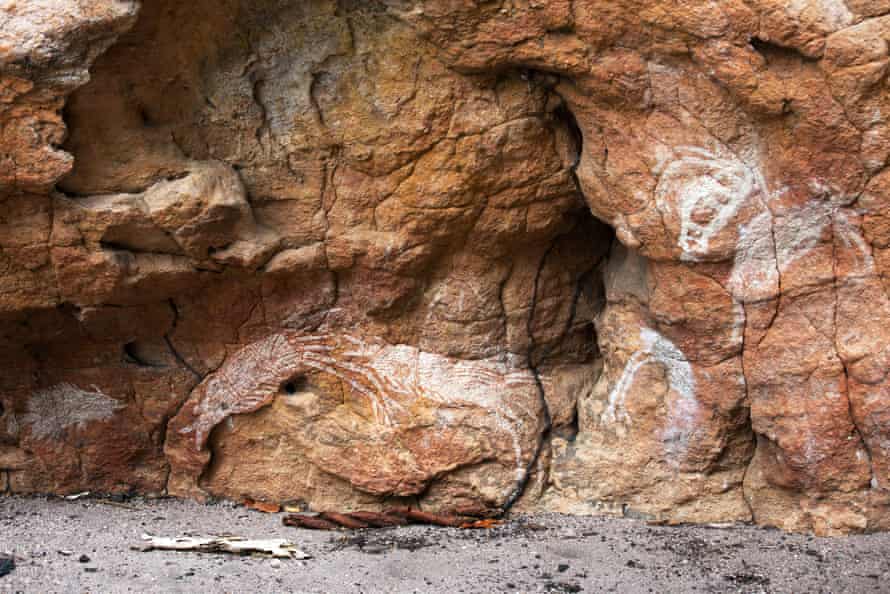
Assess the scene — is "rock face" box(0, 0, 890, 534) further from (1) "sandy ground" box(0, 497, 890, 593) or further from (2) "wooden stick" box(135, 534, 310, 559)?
(2) "wooden stick" box(135, 534, 310, 559)

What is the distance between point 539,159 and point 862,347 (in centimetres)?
137

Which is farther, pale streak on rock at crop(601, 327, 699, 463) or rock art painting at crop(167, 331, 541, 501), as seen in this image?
rock art painting at crop(167, 331, 541, 501)

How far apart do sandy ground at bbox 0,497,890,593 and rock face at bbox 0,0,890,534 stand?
225 mm

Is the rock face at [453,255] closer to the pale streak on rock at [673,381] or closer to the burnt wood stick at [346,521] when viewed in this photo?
the pale streak on rock at [673,381]

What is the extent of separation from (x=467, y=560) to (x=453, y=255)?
48.5 inches

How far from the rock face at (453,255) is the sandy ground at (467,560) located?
225mm

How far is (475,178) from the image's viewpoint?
4.11m

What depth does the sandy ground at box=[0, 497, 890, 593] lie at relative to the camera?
3607 mm

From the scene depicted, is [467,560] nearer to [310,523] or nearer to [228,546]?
[310,523]

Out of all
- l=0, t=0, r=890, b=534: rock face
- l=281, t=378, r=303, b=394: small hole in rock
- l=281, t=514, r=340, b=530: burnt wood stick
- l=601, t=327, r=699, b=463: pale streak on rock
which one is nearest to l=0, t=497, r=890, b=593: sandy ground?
l=281, t=514, r=340, b=530: burnt wood stick

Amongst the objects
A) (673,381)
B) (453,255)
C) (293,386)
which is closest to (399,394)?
(293,386)

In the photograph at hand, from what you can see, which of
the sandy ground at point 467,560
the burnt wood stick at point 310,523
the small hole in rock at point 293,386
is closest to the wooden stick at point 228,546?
the sandy ground at point 467,560

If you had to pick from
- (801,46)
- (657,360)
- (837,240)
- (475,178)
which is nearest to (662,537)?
(657,360)

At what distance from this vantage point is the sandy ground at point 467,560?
11.8 feet
